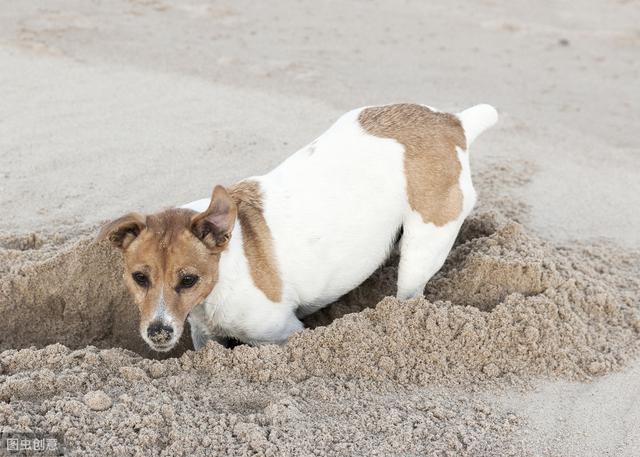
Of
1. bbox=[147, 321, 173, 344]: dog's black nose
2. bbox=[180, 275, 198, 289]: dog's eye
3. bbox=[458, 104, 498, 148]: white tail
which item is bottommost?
bbox=[147, 321, 173, 344]: dog's black nose

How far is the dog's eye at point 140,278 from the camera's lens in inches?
174

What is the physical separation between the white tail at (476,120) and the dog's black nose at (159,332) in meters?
2.50

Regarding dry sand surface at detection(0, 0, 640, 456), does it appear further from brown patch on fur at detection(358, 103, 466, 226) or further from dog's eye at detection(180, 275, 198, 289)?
Result: brown patch on fur at detection(358, 103, 466, 226)

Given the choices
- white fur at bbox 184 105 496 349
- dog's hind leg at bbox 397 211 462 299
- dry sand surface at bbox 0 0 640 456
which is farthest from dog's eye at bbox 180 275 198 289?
dog's hind leg at bbox 397 211 462 299

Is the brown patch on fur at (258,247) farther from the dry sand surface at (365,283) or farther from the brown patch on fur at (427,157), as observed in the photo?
the brown patch on fur at (427,157)

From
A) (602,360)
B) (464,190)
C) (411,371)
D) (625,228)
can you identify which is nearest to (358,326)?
(411,371)

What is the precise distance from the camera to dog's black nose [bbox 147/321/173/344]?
4273mm

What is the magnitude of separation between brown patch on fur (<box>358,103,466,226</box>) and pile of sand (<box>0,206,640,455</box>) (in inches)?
21.3

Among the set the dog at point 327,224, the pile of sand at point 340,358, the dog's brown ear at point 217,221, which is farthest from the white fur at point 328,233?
the pile of sand at point 340,358

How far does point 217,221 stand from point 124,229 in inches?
21.0

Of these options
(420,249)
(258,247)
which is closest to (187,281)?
(258,247)

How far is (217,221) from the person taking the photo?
178 inches

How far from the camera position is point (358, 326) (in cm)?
477

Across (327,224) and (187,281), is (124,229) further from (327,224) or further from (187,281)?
(327,224)
